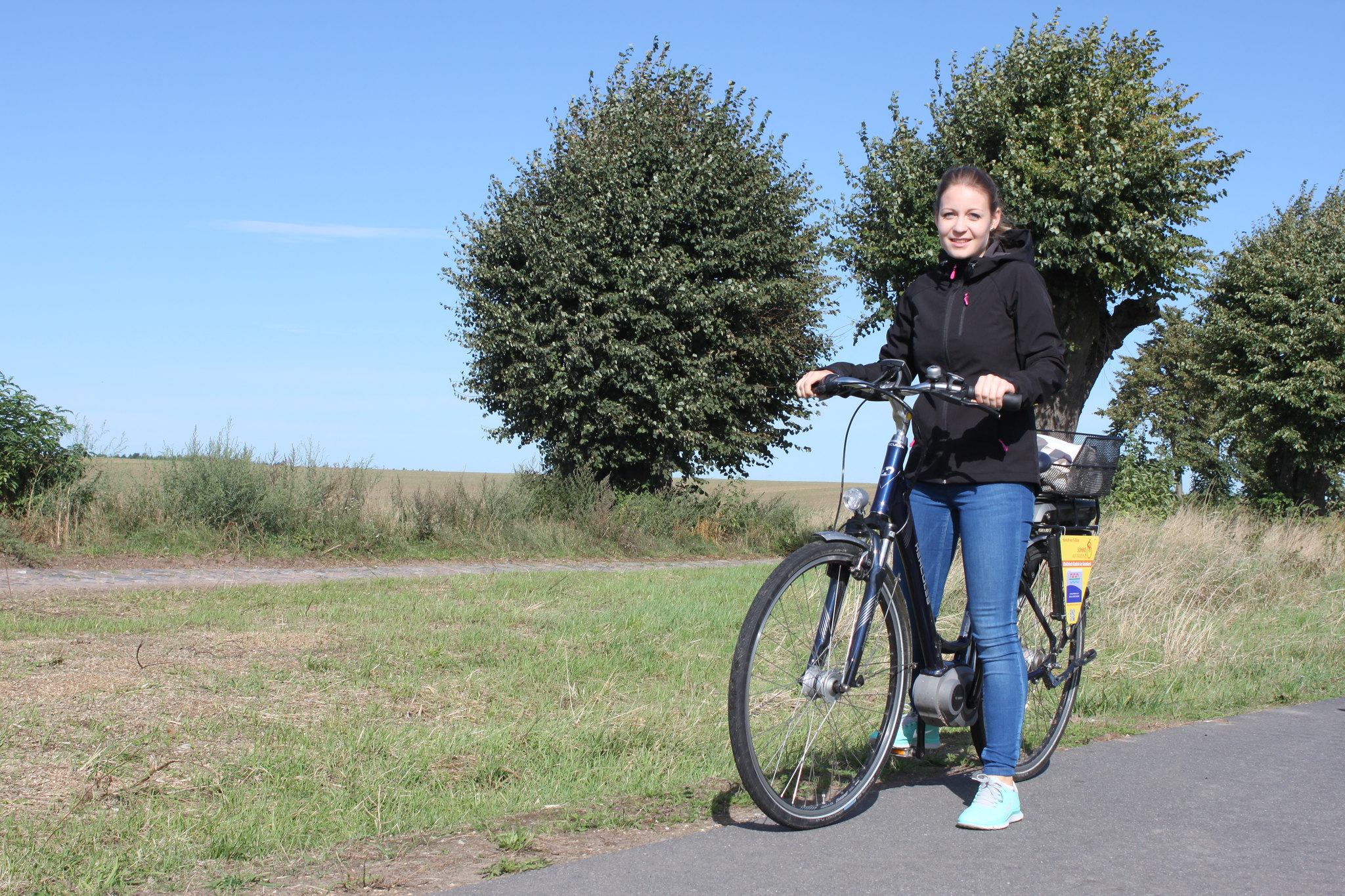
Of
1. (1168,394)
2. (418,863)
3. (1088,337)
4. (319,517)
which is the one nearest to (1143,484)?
(1088,337)

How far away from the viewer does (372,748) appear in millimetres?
Answer: 4688

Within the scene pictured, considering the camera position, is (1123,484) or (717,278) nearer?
(1123,484)

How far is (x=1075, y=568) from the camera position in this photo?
4.98 meters

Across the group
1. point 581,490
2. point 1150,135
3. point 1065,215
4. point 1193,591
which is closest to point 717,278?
→ point 581,490

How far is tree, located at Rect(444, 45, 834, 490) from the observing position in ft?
62.9

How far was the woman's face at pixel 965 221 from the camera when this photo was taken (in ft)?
12.8

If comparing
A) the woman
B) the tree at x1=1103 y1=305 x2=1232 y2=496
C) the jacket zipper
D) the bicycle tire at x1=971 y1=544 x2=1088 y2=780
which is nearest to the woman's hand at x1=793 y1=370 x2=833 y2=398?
the woman

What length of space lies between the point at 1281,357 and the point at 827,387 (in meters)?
25.5

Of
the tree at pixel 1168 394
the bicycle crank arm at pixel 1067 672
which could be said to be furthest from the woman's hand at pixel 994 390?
the tree at pixel 1168 394

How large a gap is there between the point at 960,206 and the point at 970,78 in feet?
57.2

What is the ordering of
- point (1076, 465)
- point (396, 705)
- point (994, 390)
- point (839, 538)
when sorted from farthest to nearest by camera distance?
1. point (396, 705)
2. point (1076, 465)
3. point (839, 538)
4. point (994, 390)

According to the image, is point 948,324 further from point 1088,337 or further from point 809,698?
point 1088,337

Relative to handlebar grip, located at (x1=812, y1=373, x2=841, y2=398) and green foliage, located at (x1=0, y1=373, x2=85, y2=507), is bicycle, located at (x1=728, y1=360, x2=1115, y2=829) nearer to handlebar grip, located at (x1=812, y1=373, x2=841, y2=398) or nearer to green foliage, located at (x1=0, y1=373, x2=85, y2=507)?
handlebar grip, located at (x1=812, y1=373, x2=841, y2=398)

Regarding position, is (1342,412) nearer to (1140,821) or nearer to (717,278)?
(717,278)
